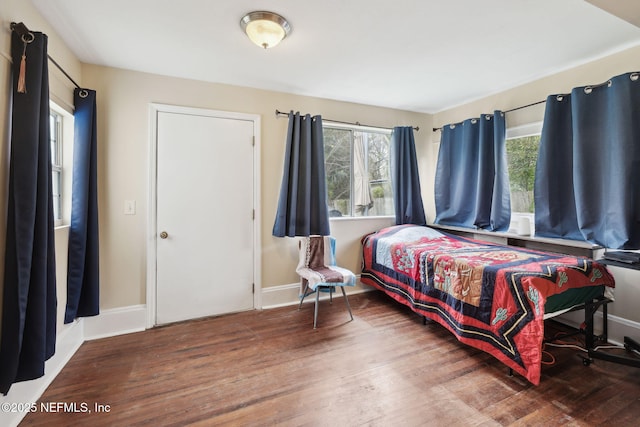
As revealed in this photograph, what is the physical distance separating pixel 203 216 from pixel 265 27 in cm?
179

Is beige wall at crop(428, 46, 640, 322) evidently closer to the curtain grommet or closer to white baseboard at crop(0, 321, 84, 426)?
the curtain grommet

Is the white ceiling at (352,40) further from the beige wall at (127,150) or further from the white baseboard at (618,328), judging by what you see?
the white baseboard at (618,328)

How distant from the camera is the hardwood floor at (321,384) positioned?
1.61m

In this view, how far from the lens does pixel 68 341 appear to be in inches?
86.7

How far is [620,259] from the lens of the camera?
195 centimetres

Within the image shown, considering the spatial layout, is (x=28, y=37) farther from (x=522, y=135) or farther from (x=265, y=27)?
(x=522, y=135)

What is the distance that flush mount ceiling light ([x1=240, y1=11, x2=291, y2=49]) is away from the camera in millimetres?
1877

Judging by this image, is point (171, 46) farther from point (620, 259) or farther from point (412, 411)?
point (620, 259)

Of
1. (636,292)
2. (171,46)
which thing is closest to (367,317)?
(636,292)

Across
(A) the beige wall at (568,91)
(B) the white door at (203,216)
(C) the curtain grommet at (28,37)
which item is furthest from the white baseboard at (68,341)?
Answer: (A) the beige wall at (568,91)

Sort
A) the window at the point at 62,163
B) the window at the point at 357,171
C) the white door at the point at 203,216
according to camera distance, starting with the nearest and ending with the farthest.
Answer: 1. the window at the point at 62,163
2. the white door at the point at 203,216
3. the window at the point at 357,171

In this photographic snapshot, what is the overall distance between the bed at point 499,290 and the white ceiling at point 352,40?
63.8 inches

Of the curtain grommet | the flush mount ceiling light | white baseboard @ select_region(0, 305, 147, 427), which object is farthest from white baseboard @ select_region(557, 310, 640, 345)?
the curtain grommet

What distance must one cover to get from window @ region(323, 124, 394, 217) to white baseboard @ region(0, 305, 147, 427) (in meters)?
2.32
